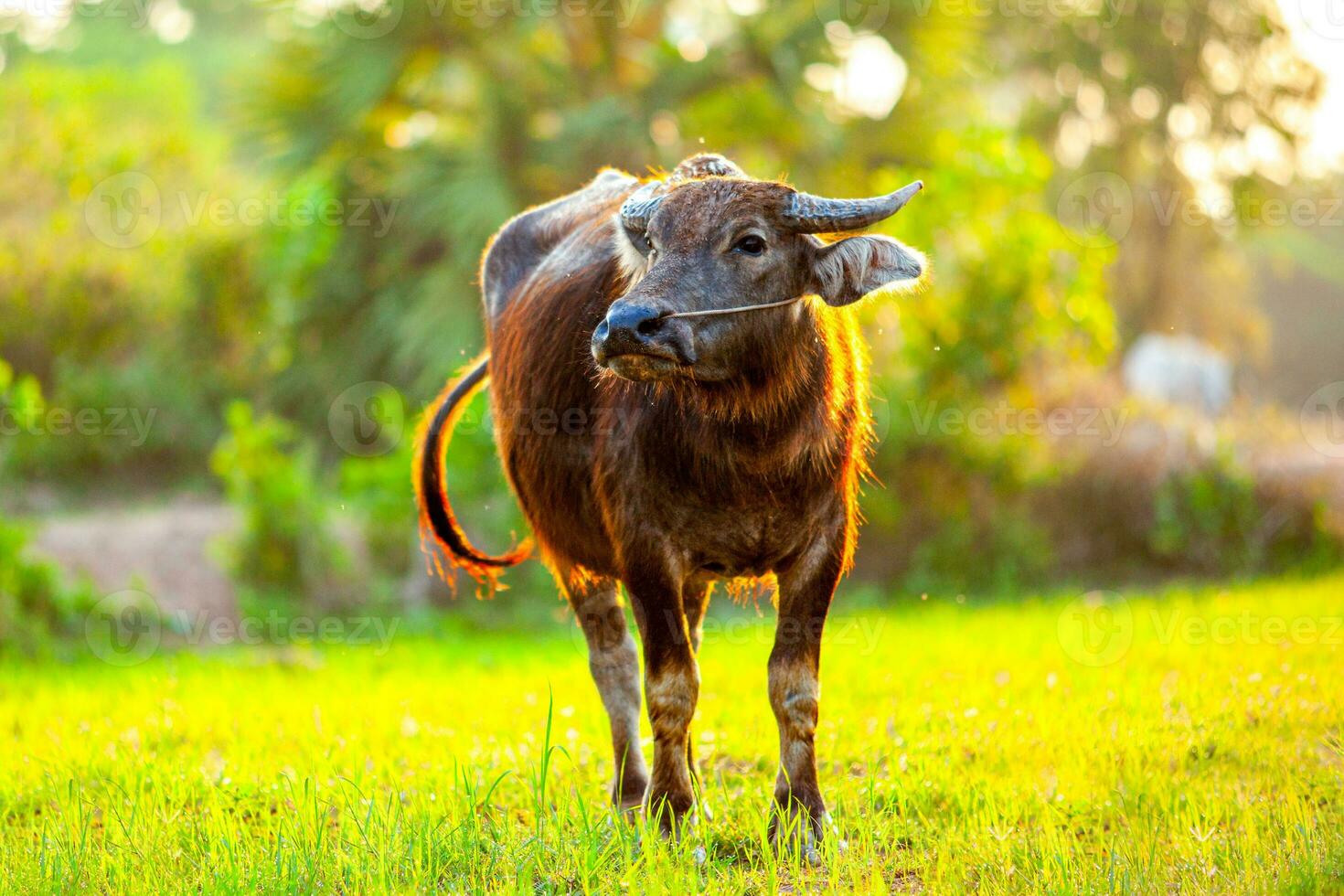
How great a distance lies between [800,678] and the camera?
4.13m

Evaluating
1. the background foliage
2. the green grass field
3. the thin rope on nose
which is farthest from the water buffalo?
the background foliage

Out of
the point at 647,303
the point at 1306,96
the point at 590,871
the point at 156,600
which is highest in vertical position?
the point at 1306,96

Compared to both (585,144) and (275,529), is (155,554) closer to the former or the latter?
(275,529)

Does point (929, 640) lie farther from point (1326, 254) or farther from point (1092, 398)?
point (1326, 254)

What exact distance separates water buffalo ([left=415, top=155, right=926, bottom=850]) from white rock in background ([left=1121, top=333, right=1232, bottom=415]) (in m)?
14.7

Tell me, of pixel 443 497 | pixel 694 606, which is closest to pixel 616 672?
pixel 694 606

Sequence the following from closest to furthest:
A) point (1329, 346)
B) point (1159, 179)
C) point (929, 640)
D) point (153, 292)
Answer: point (929, 640), point (153, 292), point (1159, 179), point (1329, 346)

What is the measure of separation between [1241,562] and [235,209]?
1063 cm

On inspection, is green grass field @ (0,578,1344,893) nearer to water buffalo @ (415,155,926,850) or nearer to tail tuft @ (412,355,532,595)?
water buffalo @ (415,155,926,850)

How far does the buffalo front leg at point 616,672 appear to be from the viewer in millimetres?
4719

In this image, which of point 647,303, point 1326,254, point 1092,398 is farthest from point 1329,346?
point 647,303

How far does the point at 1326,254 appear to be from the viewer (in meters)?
31.6

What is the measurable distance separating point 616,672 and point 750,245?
69.4 inches

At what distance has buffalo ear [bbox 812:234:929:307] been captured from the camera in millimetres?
3920
